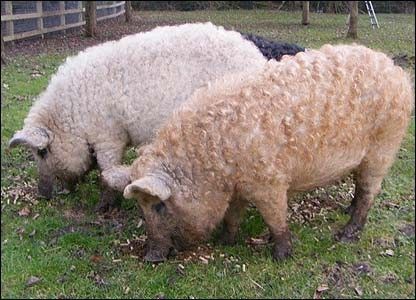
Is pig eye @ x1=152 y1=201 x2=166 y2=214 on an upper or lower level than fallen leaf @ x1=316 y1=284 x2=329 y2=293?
upper

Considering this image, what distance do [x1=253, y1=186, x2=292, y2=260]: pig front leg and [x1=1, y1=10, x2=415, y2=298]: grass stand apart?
12 centimetres

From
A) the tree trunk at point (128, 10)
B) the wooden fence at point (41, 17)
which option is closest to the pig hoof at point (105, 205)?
the tree trunk at point (128, 10)

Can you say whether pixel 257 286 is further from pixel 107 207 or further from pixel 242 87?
pixel 107 207

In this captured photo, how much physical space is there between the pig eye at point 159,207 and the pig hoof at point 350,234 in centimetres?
172

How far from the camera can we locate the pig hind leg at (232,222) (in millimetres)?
5699

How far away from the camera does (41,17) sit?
16.2 m

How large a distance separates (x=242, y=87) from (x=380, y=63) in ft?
4.03

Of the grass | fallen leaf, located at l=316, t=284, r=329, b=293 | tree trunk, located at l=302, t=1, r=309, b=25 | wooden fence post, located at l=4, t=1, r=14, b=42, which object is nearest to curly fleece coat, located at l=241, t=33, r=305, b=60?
the grass

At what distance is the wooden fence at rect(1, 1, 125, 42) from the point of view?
1493 cm

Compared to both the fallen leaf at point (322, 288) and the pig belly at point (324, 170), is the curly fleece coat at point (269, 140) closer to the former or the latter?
the pig belly at point (324, 170)

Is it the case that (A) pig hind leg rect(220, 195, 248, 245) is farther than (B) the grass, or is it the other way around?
(A) pig hind leg rect(220, 195, 248, 245)

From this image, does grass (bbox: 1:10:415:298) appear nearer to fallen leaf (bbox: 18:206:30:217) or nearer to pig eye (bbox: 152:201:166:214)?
fallen leaf (bbox: 18:206:30:217)

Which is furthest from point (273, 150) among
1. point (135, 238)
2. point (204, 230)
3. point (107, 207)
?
point (107, 207)

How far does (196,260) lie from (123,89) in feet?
6.12
